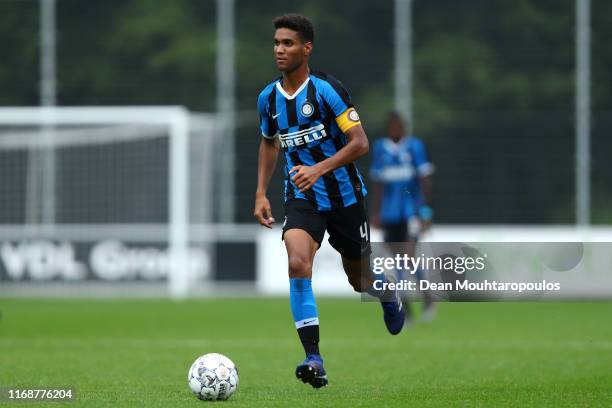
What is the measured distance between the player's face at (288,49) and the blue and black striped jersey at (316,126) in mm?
206

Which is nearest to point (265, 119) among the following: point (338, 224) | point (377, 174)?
point (338, 224)

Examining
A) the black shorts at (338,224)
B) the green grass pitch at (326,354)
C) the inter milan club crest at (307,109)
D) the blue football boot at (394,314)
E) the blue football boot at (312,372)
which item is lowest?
the green grass pitch at (326,354)

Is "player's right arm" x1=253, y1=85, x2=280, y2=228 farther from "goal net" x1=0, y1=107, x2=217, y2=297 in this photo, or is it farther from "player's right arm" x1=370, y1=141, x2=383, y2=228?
"goal net" x1=0, y1=107, x2=217, y2=297

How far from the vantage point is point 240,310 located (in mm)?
17484

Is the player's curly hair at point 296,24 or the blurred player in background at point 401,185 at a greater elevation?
the player's curly hair at point 296,24

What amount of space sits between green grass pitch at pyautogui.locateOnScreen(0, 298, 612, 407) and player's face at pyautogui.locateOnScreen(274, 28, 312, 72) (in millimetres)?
1910

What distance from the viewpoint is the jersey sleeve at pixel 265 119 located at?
26.8 feet

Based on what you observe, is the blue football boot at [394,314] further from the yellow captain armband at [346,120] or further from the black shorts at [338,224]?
the yellow captain armband at [346,120]

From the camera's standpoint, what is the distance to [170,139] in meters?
20.7

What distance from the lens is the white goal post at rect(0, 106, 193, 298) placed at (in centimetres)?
1972

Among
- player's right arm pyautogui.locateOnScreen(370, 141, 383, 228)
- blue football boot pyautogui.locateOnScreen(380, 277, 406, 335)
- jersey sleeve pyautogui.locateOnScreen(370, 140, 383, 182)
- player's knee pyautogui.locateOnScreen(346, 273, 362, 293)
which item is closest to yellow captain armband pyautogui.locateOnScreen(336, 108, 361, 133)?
player's knee pyautogui.locateOnScreen(346, 273, 362, 293)

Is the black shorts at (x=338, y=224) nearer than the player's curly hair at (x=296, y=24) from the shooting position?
No

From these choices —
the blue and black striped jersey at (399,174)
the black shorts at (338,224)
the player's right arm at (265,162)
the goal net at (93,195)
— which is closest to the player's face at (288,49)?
the player's right arm at (265,162)

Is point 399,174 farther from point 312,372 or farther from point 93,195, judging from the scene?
point 312,372
